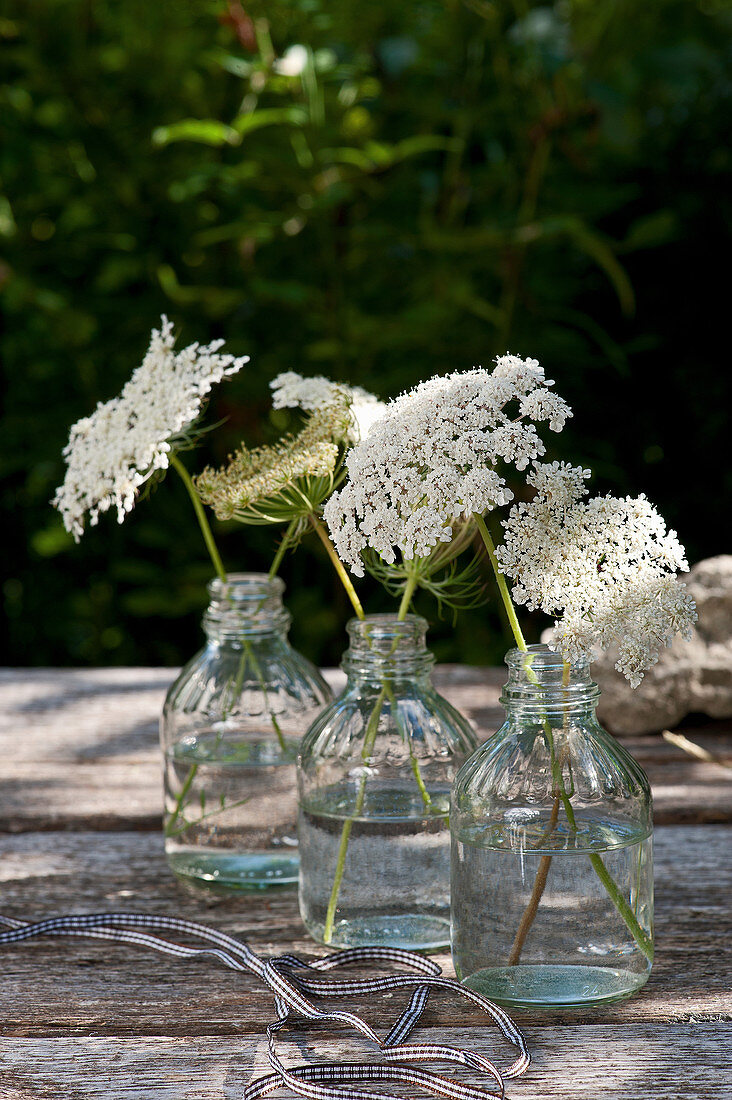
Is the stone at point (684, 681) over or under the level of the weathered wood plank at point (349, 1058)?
over

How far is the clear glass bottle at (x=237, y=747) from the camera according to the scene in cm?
99

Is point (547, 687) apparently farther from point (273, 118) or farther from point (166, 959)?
point (273, 118)

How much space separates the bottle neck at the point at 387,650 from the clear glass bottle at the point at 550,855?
0.12 meters

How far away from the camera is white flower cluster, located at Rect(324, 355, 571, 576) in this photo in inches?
26.3

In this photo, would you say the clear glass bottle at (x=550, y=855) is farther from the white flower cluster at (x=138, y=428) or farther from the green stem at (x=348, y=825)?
the white flower cluster at (x=138, y=428)

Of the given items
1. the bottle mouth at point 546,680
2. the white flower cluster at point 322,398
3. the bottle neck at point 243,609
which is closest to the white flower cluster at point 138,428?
the white flower cluster at point 322,398

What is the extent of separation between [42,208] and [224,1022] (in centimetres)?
210

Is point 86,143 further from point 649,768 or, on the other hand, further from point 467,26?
point 649,768

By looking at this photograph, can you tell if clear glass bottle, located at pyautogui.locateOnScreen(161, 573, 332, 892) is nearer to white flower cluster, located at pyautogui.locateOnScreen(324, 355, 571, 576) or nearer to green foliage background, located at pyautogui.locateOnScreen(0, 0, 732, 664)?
white flower cluster, located at pyautogui.locateOnScreen(324, 355, 571, 576)

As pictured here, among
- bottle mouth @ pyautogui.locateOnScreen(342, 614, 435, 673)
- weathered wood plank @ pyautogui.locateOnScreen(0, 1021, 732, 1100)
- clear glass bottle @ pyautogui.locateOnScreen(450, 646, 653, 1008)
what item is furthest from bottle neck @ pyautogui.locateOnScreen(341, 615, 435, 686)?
weathered wood plank @ pyautogui.locateOnScreen(0, 1021, 732, 1100)

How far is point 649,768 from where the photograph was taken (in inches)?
50.6

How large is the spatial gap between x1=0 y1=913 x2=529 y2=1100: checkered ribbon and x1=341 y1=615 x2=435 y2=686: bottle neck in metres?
0.20

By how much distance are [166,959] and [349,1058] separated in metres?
0.21

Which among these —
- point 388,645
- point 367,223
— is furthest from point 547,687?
point 367,223
